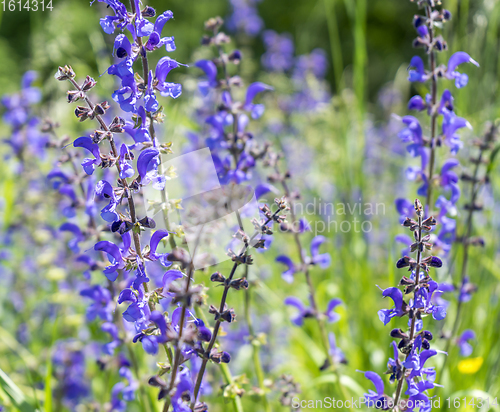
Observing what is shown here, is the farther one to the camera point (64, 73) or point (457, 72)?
point (457, 72)

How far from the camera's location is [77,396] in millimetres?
3900

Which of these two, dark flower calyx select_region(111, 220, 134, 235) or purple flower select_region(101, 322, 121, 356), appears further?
purple flower select_region(101, 322, 121, 356)

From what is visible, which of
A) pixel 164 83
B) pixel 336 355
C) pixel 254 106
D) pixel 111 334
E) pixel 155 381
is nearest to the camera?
pixel 155 381

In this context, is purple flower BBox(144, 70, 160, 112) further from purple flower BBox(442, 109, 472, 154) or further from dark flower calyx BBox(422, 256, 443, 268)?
purple flower BBox(442, 109, 472, 154)

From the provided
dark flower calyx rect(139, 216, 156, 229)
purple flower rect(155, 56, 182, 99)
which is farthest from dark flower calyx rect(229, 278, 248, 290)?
purple flower rect(155, 56, 182, 99)

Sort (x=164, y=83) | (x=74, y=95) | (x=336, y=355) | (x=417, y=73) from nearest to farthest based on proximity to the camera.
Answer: (x=74, y=95), (x=164, y=83), (x=417, y=73), (x=336, y=355)

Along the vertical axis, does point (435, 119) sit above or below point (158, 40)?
→ above

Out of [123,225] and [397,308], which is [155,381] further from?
[397,308]

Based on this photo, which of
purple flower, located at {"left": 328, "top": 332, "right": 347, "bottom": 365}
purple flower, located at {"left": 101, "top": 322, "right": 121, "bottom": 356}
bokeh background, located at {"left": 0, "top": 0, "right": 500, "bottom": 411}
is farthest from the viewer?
bokeh background, located at {"left": 0, "top": 0, "right": 500, "bottom": 411}

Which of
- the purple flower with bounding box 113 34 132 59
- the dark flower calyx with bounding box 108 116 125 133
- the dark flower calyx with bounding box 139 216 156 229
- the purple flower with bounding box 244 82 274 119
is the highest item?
the purple flower with bounding box 244 82 274 119

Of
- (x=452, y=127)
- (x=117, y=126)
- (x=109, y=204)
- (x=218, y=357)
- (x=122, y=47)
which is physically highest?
(x=452, y=127)

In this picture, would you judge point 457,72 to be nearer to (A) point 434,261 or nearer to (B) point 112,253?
(A) point 434,261

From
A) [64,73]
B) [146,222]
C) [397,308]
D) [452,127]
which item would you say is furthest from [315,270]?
[64,73]

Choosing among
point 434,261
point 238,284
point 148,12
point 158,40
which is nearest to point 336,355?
point 434,261
